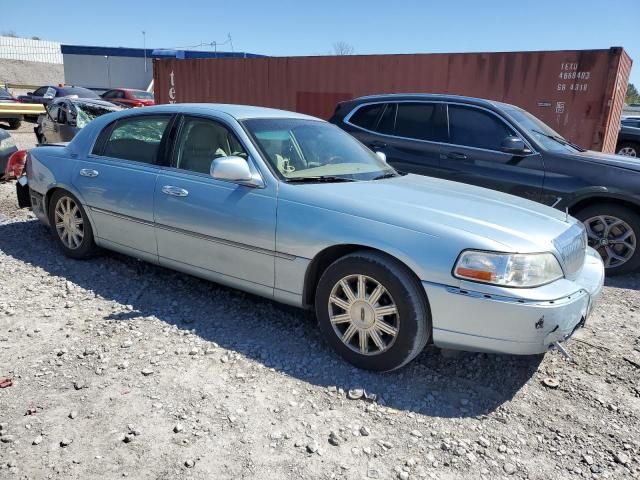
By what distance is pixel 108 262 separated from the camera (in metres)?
4.92

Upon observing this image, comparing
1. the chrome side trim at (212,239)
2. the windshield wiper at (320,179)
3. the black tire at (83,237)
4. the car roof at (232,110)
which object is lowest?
the black tire at (83,237)

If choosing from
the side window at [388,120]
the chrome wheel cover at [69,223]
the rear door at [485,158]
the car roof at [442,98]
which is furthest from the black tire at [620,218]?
the chrome wheel cover at [69,223]

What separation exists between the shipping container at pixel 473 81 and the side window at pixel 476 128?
385 cm

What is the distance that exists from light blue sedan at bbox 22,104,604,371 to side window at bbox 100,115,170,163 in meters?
0.01

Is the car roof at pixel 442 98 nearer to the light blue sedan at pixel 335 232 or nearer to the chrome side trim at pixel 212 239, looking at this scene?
the light blue sedan at pixel 335 232

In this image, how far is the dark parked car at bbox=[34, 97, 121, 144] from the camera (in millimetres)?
9594

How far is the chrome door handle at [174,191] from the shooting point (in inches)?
151

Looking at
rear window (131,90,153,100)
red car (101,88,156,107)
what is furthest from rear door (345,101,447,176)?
rear window (131,90,153,100)

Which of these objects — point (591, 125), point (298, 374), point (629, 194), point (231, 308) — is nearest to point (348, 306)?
point (298, 374)

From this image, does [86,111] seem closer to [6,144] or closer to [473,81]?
[6,144]

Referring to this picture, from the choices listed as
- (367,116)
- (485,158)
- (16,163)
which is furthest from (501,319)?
(16,163)

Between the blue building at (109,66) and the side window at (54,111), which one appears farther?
the blue building at (109,66)

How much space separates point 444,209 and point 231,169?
1.36m

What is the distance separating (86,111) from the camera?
998 centimetres
